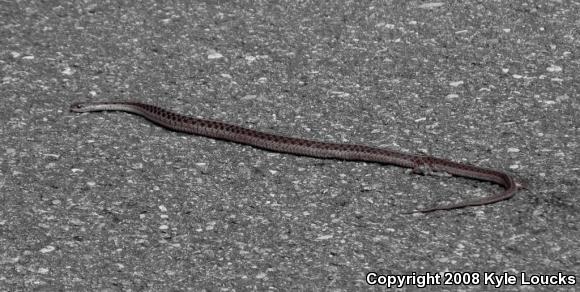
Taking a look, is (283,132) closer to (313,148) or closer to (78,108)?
(313,148)

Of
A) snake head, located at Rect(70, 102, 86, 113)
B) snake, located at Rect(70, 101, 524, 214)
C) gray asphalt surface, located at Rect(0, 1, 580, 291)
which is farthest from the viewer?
snake head, located at Rect(70, 102, 86, 113)

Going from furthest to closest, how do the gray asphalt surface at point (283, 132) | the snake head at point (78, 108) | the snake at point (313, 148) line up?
1. the snake head at point (78, 108)
2. the snake at point (313, 148)
3. the gray asphalt surface at point (283, 132)

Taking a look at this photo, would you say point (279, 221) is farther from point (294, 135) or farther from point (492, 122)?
point (492, 122)

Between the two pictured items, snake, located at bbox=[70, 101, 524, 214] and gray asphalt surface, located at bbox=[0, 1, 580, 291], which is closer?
gray asphalt surface, located at bbox=[0, 1, 580, 291]

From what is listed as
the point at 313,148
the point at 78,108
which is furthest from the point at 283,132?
the point at 78,108

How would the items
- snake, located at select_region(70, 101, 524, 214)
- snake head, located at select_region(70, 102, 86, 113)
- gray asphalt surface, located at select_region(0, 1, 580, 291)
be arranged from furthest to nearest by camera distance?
snake head, located at select_region(70, 102, 86, 113) < snake, located at select_region(70, 101, 524, 214) < gray asphalt surface, located at select_region(0, 1, 580, 291)
